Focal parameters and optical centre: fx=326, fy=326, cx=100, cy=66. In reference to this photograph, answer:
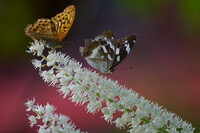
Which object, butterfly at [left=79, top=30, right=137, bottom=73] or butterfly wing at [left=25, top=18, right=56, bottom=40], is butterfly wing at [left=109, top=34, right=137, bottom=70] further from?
butterfly wing at [left=25, top=18, right=56, bottom=40]

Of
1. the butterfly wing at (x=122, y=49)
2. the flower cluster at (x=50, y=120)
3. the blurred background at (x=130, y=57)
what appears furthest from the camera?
Answer: the blurred background at (x=130, y=57)

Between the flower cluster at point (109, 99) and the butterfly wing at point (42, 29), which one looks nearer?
the flower cluster at point (109, 99)

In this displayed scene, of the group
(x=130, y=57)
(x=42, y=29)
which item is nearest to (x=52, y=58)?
(x=42, y=29)

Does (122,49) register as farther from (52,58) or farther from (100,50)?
(52,58)

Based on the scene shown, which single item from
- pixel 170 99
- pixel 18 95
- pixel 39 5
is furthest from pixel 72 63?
pixel 39 5

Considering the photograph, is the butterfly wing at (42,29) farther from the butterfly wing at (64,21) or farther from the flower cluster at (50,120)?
the flower cluster at (50,120)

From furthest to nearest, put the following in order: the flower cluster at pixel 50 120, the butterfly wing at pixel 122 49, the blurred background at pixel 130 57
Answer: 1. the blurred background at pixel 130 57
2. the butterfly wing at pixel 122 49
3. the flower cluster at pixel 50 120

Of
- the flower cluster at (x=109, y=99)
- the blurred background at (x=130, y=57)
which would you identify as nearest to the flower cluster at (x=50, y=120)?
the flower cluster at (x=109, y=99)
